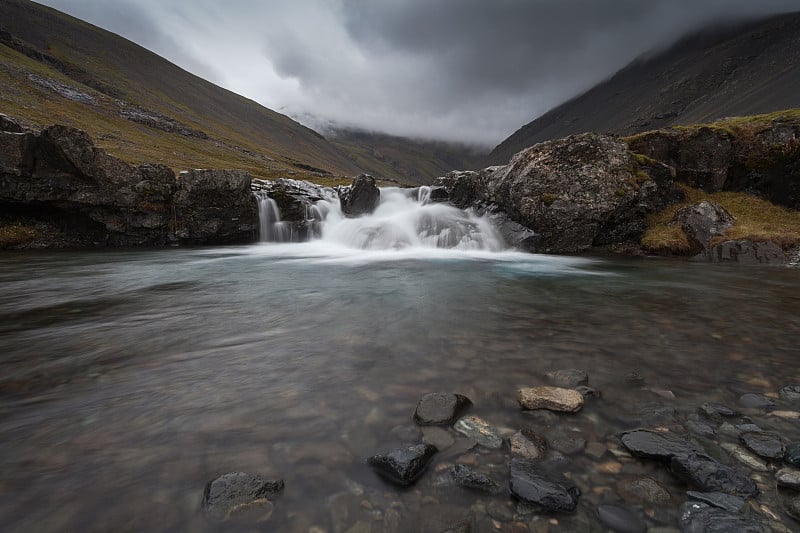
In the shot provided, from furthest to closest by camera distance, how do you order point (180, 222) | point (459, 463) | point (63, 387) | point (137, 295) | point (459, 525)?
point (180, 222)
point (137, 295)
point (63, 387)
point (459, 463)
point (459, 525)

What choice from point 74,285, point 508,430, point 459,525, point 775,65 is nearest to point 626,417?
point 508,430

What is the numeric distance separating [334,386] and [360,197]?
32.6 m

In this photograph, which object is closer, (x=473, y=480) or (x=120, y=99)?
(x=473, y=480)

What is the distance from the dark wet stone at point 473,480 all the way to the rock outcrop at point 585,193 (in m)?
20.3

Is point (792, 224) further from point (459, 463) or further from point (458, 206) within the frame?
point (459, 463)

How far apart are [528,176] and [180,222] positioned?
2395cm

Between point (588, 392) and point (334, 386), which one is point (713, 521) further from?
point (334, 386)

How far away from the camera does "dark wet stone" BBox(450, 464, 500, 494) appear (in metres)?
2.75

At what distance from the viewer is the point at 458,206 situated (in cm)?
3016

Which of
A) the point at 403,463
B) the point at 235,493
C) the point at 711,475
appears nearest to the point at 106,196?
the point at 235,493

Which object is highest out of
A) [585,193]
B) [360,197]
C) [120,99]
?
[120,99]

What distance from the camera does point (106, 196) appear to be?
22266mm

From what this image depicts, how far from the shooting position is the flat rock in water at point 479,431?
3.32 metres

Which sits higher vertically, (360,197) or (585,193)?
(360,197)
